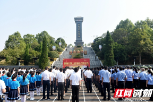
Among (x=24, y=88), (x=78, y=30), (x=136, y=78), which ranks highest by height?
(x=78, y=30)

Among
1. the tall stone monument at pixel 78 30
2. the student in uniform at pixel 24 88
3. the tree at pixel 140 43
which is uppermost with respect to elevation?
the tall stone monument at pixel 78 30

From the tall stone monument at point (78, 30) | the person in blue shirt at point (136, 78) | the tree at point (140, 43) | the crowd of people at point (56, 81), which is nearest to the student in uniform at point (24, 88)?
the crowd of people at point (56, 81)

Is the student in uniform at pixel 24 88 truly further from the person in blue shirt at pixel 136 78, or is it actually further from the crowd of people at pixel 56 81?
the person in blue shirt at pixel 136 78

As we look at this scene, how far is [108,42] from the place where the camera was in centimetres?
3600

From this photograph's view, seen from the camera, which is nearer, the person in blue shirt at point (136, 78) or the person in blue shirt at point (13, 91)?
the person in blue shirt at point (13, 91)

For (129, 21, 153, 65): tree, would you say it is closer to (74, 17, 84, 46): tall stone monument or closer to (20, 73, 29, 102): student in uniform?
(74, 17, 84, 46): tall stone monument

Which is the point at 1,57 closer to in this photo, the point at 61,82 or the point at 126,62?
the point at 126,62

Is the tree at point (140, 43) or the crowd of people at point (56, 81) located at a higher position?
the tree at point (140, 43)

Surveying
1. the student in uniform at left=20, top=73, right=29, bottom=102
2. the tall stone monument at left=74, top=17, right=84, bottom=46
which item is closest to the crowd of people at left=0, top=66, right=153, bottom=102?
the student in uniform at left=20, top=73, right=29, bottom=102

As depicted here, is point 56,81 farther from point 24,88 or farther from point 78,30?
point 78,30

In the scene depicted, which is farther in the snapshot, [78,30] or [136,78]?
[78,30]

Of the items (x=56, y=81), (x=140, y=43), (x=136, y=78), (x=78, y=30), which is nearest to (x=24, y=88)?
(x=56, y=81)

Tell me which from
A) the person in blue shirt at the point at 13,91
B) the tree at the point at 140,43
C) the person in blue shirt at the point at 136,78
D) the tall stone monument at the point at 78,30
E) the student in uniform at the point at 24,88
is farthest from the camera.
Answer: the tall stone monument at the point at 78,30

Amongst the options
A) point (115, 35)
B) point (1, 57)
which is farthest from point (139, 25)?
point (1, 57)
